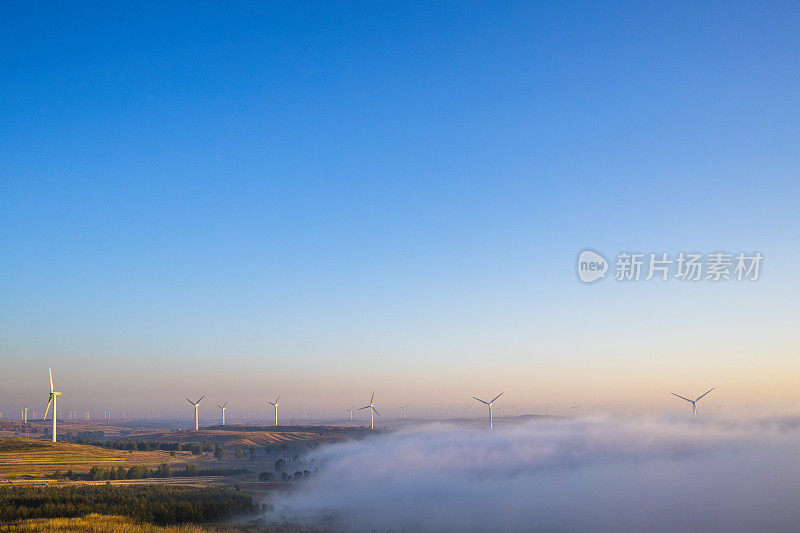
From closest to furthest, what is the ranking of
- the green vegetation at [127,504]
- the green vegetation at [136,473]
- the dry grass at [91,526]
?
1. the dry grass at [91,526]
2. the green vegetation at [127,504]
3. the green vegetation at [136,473]

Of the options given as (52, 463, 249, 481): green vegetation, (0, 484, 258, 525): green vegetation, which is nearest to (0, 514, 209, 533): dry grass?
(0, 484, 258, 525): green vegetation

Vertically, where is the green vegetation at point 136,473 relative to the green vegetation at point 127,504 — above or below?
below

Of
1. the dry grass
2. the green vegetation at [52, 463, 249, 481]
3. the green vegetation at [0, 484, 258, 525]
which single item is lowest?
the green vegetation at [52, 463, 249, 481]

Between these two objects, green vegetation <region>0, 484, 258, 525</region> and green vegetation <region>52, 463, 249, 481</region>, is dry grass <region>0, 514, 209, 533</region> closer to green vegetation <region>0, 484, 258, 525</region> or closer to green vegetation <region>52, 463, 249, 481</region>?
green vegetation <region>0, 484, 258, 525</region>

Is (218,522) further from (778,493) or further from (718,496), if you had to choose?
A: (778,493)

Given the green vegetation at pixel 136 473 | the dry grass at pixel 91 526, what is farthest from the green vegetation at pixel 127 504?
the green vegetation at pixel 136 473

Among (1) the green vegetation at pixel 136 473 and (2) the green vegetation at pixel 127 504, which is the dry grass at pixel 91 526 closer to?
(2) the green vegetation at pixel 127 504
